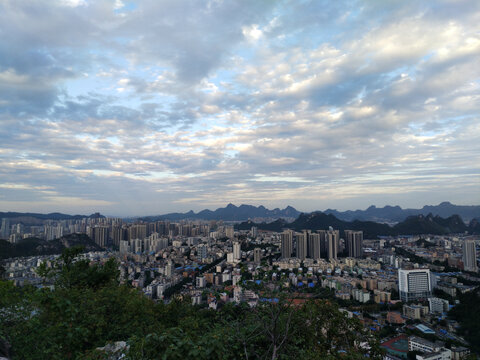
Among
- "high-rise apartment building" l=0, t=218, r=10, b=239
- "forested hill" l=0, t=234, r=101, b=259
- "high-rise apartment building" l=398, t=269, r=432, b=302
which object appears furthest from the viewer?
"high-rise apartment building" l=0, t=218, r=10, b=239

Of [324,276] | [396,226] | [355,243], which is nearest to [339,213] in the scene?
[396,226]

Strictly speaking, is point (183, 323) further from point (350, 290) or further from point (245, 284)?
point (350, 290)

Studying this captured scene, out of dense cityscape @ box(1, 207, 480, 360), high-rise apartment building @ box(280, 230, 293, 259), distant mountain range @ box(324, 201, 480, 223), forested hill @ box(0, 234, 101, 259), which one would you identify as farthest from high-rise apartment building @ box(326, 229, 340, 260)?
distant mountain range @ box(324, 201, 480, 223)

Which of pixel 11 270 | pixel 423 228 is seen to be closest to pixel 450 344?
pixel 11 270

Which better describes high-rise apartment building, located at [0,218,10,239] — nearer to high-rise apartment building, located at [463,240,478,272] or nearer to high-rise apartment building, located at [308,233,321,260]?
high-rise apartment building, located at [308,233,321,260]

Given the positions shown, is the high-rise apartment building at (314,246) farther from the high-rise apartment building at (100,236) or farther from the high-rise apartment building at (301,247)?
the high-rise apartment building at (100,236)

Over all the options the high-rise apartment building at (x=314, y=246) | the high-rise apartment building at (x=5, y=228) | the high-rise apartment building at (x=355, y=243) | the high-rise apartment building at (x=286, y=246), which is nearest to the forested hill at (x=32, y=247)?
the high-rise apartment building at (x=5, y=228)
